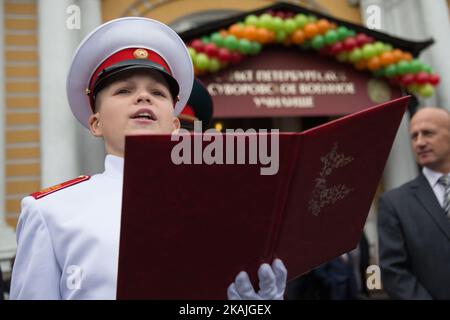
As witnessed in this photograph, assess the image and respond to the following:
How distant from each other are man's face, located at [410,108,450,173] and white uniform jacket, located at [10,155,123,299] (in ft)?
6.25

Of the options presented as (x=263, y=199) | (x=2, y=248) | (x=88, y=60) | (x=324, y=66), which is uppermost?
(x=324, y=66)

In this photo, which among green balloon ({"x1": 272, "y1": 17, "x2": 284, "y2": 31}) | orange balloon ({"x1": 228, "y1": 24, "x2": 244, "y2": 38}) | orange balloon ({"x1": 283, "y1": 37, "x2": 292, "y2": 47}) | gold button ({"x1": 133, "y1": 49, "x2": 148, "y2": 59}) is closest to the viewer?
gold button ({"x1": 133, "y1": 49, "x2": 148, "y2": 59})

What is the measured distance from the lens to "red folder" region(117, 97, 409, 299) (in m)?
0.81

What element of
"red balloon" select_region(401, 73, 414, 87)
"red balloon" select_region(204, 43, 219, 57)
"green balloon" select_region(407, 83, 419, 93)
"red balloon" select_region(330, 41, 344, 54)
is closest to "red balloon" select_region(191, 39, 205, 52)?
"red balloon" select_region(204, 43, 219, 57)

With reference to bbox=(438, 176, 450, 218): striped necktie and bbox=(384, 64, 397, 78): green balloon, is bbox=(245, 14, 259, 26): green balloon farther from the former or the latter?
bbox=(438, 176, 450, 218): striped necktie

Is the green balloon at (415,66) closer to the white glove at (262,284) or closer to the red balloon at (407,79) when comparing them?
the red balloon at (407,79)

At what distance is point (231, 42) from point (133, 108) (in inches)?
158

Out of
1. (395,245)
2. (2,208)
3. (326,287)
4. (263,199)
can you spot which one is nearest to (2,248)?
(2,208)

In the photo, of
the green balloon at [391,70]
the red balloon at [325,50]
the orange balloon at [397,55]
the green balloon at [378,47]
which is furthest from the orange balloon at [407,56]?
the red balloon at [325,50]

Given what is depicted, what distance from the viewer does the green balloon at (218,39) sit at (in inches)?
194

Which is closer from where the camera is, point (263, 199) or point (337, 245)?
point (263, 199)
